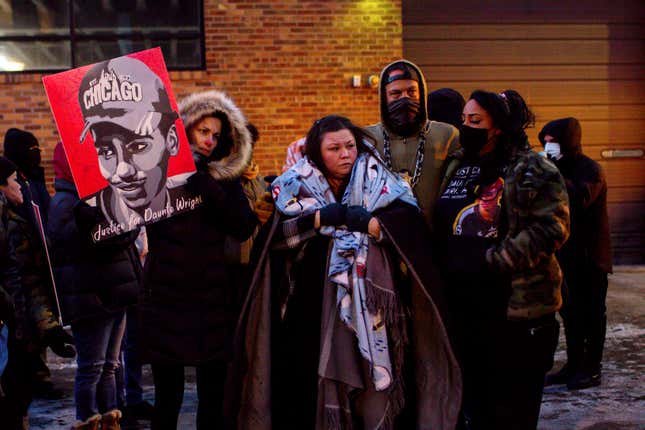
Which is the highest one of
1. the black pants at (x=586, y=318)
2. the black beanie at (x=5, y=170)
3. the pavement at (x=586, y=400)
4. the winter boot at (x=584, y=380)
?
the black beanie at (x=5, y=170)

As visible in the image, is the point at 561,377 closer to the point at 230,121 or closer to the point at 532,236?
the point at 532,236

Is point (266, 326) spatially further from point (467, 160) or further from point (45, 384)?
point (45, 384)

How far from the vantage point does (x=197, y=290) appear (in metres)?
3.81

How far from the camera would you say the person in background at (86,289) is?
4.38 meters

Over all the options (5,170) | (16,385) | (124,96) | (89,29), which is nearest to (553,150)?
(124,96)

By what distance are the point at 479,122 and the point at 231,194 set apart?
1.28 m

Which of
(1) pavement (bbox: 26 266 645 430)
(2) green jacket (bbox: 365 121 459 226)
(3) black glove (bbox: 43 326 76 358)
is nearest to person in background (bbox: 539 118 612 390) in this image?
(1) pavement (bbox: 26 266 645 430)

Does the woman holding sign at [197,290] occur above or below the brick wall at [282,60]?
below

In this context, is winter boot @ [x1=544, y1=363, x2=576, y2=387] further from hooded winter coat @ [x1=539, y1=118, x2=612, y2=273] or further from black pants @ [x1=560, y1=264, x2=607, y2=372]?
hooded winter coat @ [x1=539, y1=118, x2=612, y2=273]

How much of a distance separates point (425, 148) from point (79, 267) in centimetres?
207

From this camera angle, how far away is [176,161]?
12.6ft

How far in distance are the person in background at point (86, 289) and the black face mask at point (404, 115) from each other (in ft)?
5.25

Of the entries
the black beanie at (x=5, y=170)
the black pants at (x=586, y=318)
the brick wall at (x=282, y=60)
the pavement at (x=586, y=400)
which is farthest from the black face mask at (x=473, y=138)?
the brick wall at (x=282, y=60)

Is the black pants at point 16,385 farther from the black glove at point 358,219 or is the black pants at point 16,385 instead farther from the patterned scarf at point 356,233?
the black glove at point 358,219
